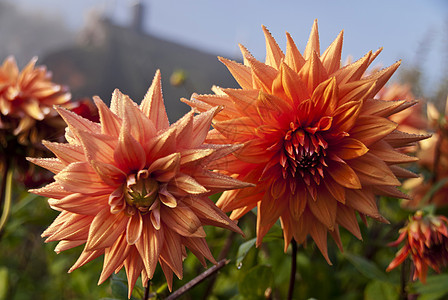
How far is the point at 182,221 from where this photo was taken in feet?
1.63

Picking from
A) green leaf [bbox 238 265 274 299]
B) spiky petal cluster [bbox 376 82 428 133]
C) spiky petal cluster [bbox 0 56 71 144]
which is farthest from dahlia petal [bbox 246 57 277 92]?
spiky petal cluster [bbox 376 82 428 133]

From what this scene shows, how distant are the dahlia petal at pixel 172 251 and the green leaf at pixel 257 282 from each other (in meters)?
0.40

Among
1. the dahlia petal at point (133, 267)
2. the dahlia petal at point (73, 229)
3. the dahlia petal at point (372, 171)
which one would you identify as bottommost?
the dahlia petal at point (133, 267)

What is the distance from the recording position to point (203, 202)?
1.65 feet

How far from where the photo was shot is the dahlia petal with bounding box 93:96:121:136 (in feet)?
1.64

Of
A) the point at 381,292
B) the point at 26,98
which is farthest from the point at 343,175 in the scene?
the point at 26,98

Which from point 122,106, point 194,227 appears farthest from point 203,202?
point 122,106

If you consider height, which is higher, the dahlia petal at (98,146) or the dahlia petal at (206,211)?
the dahlia petal at (98,146)

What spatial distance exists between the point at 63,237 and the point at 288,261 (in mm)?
1064

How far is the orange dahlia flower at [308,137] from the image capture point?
0.57 metres

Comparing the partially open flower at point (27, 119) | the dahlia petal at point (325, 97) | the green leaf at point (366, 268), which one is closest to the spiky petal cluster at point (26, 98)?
the partially open flower at point (27, 119)

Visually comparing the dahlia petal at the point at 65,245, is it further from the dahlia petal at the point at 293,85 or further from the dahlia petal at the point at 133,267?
the dahlia petal at the point at 293,85

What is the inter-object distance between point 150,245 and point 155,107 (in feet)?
0.62

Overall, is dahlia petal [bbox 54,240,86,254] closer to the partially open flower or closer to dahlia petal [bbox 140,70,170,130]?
dahlia petal [bbox 140,70,170,130]
